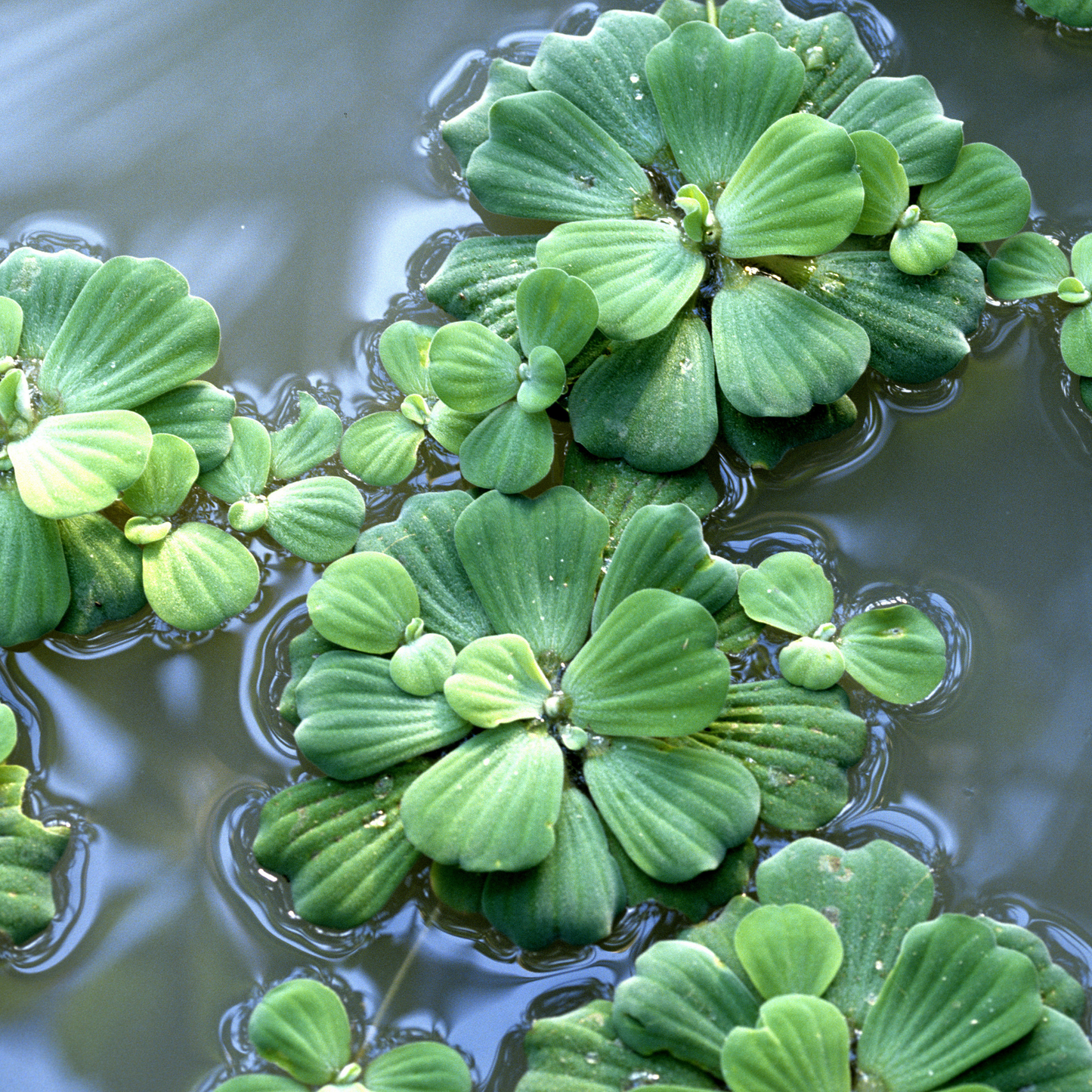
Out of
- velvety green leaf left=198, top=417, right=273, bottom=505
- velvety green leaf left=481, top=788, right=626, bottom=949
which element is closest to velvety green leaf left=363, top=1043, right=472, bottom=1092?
velvety green leaf left=481, top=788, right=626, bottom=949

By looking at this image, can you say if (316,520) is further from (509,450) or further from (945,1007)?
(945,1007)

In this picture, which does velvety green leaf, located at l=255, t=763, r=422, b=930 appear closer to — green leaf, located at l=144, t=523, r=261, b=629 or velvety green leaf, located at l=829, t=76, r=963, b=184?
green leaf, located at l=144, t=523, r=261, b=629

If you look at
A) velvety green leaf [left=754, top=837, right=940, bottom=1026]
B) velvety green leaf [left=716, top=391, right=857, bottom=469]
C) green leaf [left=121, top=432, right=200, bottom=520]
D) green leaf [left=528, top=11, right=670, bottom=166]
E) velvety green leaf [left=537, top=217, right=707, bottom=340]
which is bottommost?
velvety green leaf [left=754, top=837, right=940, bottom=1026]

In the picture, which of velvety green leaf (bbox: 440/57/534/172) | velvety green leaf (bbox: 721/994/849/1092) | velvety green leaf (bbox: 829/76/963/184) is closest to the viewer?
velvety green leaf (bbox: 721/994/849/1092)

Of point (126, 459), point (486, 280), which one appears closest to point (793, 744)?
point (486, 280)

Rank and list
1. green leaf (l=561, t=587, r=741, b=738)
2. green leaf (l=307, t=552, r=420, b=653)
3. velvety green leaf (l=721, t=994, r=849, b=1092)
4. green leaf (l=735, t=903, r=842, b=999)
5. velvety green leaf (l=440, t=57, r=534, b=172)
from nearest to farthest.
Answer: velvety green leaf (l=721, t=994, r=849, b=1092) → green leaf (l=735, t=903, r=842, b=999) → green leaf (l=561, t=587, r=741, b=738) → green leaf (l=307, t=552, r=420, b=653) → velvety green leaf (l=440, t=57, r=534, b=172)

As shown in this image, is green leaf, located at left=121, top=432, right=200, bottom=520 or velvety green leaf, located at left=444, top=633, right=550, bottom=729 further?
green leaf, located at left=121, top=432, right=200, bottom=520

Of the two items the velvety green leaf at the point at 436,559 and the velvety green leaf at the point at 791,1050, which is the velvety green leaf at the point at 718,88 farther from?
the velvety green leaf at the point at 791,1050

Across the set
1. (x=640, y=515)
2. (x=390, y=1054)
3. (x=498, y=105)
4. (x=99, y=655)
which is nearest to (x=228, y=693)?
(x=99, y=655)
